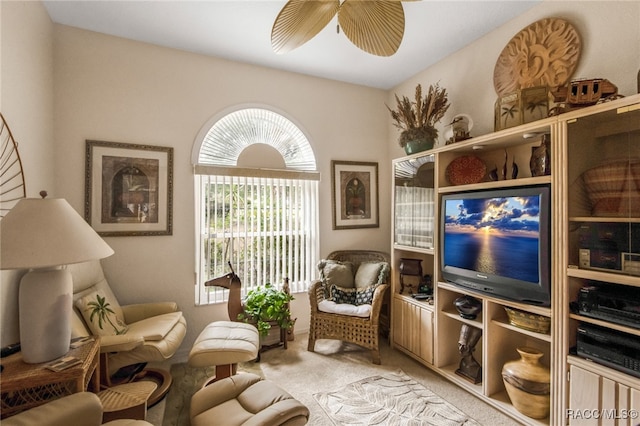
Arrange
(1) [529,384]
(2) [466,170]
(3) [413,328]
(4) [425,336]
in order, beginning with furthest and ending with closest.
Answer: (3) [413,328] → (4) [425,336] → (2) [466,170] → (1) [529,384]

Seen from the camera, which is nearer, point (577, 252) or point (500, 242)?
point (577, 252)

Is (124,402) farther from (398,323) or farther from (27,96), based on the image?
(398,323)

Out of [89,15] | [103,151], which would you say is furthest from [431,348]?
[89,15]

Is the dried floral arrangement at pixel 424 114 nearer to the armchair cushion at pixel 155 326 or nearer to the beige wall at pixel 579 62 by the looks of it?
the beige wall at pixel 579 62

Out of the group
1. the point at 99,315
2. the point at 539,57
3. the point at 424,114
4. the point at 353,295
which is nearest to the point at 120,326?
the point at 99,315

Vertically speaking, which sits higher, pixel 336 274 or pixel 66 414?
pixel 336 274

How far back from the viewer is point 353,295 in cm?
308

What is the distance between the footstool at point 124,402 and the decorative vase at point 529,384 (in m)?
2.34

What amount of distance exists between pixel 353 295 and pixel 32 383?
2412 mm

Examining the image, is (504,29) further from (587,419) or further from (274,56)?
(587,419)

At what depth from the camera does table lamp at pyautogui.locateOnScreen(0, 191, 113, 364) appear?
1382mm

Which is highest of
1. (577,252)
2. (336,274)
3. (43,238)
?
(43,238)

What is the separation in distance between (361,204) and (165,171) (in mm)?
2257

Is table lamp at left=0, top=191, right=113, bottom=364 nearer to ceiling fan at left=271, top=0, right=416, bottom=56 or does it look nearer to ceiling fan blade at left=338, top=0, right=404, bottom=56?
ceiling fan at left=271, top=0, right=416, bottom=56
